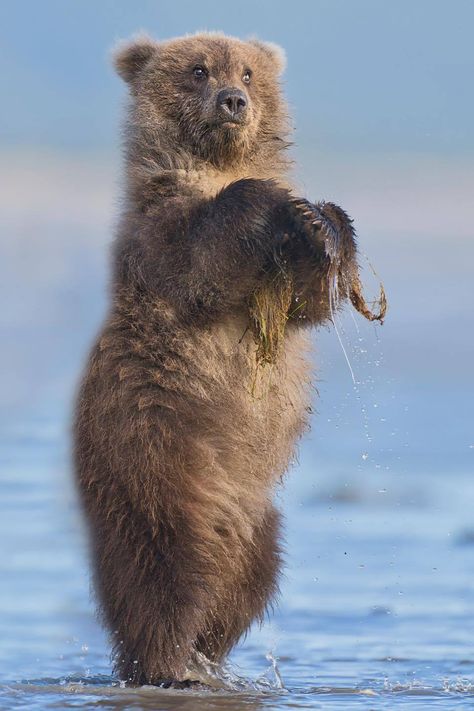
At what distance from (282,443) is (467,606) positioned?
2.72 meters

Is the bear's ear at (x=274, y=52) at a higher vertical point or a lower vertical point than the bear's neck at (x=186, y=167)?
higher

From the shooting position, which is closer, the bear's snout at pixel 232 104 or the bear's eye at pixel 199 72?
the bear's snout at pixel 232 104

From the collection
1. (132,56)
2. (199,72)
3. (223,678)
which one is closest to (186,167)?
(199,72)

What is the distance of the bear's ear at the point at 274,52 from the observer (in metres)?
11.3

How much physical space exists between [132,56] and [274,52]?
0.95 meters

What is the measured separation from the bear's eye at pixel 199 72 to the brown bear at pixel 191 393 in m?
0.43

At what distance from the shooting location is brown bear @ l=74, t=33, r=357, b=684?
9633mm

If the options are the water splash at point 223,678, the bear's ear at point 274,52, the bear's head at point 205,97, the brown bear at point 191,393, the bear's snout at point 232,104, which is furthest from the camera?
the bear's ear at point 274,52

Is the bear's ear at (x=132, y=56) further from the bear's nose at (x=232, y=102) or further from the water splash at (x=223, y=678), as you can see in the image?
the water splash at (x=223, y=678)

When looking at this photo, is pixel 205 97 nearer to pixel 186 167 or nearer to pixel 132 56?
pixel 186 167

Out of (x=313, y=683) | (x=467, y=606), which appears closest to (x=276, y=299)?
(x=313, y=683)

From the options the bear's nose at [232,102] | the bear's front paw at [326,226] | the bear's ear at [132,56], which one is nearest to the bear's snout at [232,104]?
the bear's nose at [232,102]

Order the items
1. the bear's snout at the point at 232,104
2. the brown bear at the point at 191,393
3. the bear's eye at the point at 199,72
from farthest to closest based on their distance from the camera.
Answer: the bear's eye at the point at 199,72 < the bear's snout at the point at 232,104 < the brown bear at the point at 191,393

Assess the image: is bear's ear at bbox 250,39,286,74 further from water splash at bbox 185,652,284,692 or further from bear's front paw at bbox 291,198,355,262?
water splash at bbox 185,652,284,692
